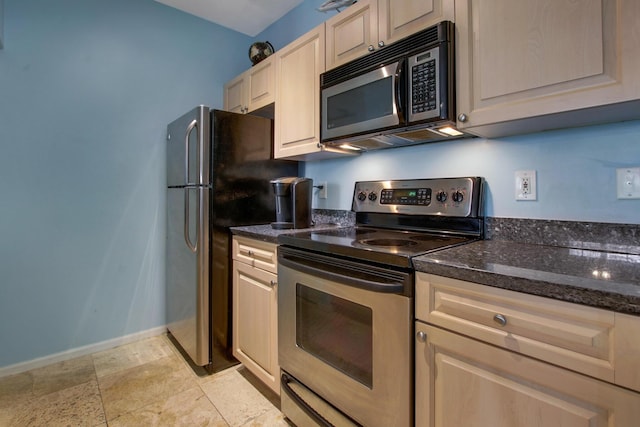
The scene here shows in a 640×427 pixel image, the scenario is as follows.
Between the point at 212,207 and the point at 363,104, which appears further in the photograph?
the point at 212,207

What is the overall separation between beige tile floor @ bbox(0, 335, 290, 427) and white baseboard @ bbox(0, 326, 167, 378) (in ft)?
0.13

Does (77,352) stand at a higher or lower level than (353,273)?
lower

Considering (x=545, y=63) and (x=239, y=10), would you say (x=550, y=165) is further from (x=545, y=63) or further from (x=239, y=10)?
(x=239, y=10)

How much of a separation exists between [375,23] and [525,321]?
4.52 feet

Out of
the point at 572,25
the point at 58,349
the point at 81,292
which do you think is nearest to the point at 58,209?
the point at 81,292

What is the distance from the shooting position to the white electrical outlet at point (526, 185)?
1.27m

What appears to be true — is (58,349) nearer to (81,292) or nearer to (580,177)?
(81,292)

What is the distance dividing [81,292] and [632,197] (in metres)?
3.03

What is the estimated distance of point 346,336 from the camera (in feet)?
3.92

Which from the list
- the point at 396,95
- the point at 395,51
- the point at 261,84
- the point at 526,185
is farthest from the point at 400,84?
the point at 261,84

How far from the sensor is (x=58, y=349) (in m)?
2.09

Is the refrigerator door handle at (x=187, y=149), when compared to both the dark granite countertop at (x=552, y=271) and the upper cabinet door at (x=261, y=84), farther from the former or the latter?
the dark granite countertop at (x=552, y=271)

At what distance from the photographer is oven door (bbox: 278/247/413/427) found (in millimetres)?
1006

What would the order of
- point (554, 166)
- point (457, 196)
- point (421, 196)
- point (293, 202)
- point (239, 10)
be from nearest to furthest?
point (554, 166)
point (457, 196)
point (421, 196)
point (293, 202)
point (239, 10)
